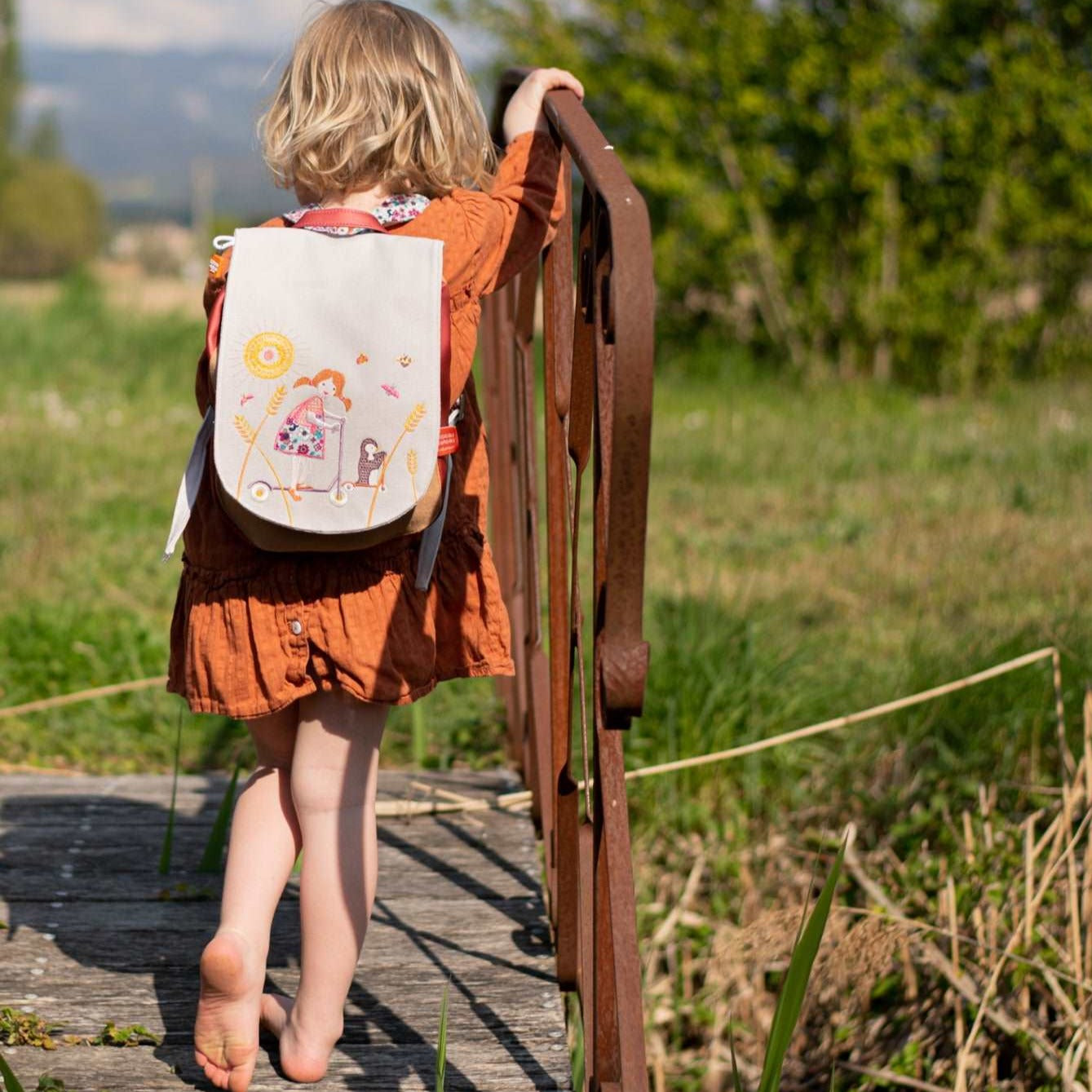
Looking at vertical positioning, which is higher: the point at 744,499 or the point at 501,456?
the point at 501,456

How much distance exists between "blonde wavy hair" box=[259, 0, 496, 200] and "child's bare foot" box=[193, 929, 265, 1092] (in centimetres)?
95

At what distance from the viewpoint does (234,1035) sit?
6.09 feet

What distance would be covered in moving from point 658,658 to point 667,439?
322 cm

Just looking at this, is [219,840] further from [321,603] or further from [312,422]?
[312,422]

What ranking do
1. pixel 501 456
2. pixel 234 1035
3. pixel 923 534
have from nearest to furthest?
pixel 234 1035 < pixel 501 456 < pixel 923 534

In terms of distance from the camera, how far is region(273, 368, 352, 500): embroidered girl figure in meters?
1.72

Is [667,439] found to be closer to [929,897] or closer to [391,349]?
[929,897]

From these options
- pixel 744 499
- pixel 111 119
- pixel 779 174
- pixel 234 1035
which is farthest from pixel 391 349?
pixel 111 119

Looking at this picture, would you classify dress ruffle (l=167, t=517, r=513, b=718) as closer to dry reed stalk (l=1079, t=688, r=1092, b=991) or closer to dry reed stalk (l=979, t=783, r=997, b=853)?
dry reed stalk (l=1079, t=688, r=1092, b=991)

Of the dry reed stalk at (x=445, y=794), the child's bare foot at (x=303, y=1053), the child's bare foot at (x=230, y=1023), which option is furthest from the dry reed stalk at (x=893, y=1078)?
the child's bare foot at (x=230, y=1023)

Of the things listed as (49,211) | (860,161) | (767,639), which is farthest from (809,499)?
(49,211)

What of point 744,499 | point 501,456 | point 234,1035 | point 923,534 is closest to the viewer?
point 234,1035

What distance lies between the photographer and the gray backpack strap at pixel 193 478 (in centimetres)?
178

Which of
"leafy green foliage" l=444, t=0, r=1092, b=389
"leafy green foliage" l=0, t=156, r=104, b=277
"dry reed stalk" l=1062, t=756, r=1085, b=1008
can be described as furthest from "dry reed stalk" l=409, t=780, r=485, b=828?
"leafy green foliage" l=0, t=156, r=104, b=277
